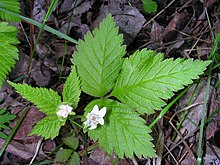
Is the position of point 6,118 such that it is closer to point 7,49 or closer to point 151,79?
point 7,49

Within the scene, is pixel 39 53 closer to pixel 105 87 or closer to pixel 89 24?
pixel 89 24

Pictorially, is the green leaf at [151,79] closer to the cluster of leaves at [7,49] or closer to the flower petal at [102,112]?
the flower petal at [102,112]

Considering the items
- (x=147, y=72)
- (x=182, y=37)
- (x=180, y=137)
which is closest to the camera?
(x=147, y=72)

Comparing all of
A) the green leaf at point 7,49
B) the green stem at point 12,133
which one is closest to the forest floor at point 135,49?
the green stem at point 12,133

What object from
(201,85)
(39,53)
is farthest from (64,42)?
(201,85)

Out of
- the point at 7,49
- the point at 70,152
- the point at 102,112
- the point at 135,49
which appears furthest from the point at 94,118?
the point at 135,49

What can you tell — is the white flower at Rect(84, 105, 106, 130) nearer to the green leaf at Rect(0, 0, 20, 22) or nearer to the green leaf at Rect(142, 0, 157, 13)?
the green leaf at Rect(0, 0, 20, 22)
